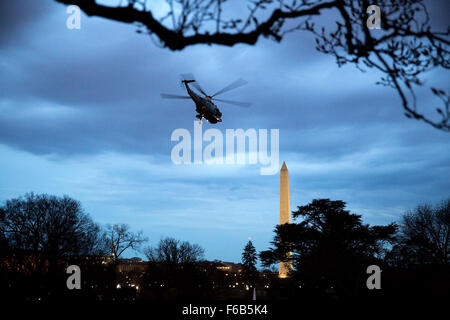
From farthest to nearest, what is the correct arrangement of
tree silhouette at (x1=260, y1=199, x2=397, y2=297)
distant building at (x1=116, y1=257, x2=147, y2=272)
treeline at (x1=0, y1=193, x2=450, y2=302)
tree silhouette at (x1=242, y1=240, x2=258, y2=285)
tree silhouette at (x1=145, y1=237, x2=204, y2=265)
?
distant building at (x1=116, y1=257, x2=147, y2=272) < tree silhouette at (x1=242, y1=240, x2=258, y2=285) < tree silhouette at (x1=145, y1=237, x2=204, y2=265) < tree silhouette at (x1=260, y1=199, x2=397, y2=297) < treeline at (x1=0, y1=193, x2=450, y2=302)

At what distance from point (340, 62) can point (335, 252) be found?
29.9 m

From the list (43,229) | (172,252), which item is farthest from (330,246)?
(172,252)

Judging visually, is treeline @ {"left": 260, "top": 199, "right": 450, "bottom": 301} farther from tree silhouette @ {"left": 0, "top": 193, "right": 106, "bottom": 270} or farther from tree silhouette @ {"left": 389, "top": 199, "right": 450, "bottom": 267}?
tree silhouette @ {"left": 0, "top": 193, "right": 106, "bottom": 270}

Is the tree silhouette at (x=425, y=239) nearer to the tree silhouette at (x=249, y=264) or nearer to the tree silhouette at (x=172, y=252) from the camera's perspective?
the tree silhouette at (x=172, y=252)

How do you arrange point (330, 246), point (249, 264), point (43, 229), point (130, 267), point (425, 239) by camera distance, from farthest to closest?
point (130, 267)
point (249, 264)
point (330, 246)
point (43, 229)
point (425, 239)

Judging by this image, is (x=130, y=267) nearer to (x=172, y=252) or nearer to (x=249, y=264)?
(x=249, y=264)

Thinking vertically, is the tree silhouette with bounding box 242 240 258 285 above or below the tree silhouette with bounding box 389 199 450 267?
below

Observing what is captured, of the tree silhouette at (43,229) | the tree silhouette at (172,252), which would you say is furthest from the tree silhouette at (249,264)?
the tree silhouette at (43,229)

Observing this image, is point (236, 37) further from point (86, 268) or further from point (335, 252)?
point (86, 268)

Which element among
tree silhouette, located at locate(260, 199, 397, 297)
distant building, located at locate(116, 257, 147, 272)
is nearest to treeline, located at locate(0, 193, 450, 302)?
tree silhouette, located at locate(260, 199, 397, 297)

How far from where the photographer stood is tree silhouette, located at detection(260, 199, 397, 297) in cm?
3105

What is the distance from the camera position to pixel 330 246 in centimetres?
3344

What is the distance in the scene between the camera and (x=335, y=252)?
32.2m
